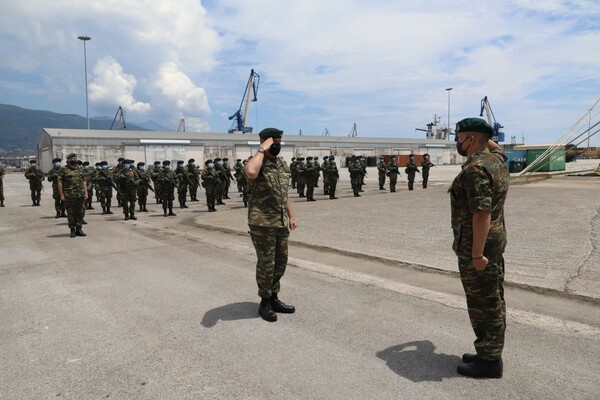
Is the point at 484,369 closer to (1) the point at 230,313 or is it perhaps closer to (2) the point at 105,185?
(1) the point at 230,313

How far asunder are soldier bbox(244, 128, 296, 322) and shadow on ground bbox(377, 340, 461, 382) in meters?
1.27

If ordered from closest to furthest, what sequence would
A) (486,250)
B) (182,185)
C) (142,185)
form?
1. (486,250)
2. (142,185)
3. (182,185)

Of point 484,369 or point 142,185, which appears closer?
point 484,369

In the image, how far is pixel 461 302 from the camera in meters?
4.59

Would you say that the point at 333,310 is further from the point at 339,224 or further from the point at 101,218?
the point at 101,218

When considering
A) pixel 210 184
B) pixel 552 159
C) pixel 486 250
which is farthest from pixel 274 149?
pixel 552 159

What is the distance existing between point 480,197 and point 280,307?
2.38m

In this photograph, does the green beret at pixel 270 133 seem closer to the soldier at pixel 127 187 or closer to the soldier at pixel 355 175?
the soldier at pixel 127 187

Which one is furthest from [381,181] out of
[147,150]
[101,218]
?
[147,150]

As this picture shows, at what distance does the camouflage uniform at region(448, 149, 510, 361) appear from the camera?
2900 millimetres

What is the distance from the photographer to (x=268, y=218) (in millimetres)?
4133

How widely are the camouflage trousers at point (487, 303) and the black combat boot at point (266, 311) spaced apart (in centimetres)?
189

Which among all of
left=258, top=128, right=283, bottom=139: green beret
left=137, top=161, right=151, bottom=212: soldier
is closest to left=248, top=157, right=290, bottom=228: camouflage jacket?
left=258, top=128, right=283, bottom=139: green beret

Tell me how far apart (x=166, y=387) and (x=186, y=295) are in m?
2.13
